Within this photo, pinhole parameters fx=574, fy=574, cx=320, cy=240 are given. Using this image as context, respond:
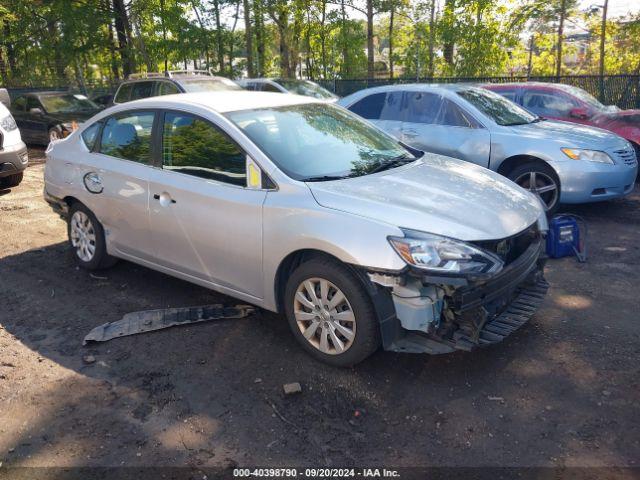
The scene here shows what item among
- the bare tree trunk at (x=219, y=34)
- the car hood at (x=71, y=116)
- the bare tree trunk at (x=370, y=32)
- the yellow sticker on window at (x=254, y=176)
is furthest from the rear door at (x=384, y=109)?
the bare tree trunk at (x=219, y=34)

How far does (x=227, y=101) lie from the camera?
15.1 ft

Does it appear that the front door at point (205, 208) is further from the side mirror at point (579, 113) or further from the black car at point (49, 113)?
the black car at point (49, 113)

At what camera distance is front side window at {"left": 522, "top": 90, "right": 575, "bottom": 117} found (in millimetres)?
9789

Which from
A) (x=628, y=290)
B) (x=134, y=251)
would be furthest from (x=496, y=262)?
(x=134, y=251)

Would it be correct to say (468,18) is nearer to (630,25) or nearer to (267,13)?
(630,25)

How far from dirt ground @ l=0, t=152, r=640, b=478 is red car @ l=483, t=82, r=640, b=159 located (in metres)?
5.38

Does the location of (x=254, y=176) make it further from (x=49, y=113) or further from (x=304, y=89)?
(x=49, y=113)

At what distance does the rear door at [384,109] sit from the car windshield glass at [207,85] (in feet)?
15.1

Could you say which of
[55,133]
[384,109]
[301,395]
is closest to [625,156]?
[384,109]

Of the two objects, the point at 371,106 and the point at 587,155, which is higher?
the point at 371,106

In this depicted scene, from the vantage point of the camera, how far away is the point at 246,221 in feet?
13.1

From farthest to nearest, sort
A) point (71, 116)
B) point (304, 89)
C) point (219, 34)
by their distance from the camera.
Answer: point (219, 34) < point (304, 89) < point (71, 116)

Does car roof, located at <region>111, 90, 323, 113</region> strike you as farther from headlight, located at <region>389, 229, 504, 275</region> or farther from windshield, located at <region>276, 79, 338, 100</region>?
windshield, located at <region>276, 79, 338, 100</region>

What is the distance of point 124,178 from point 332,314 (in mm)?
2312
